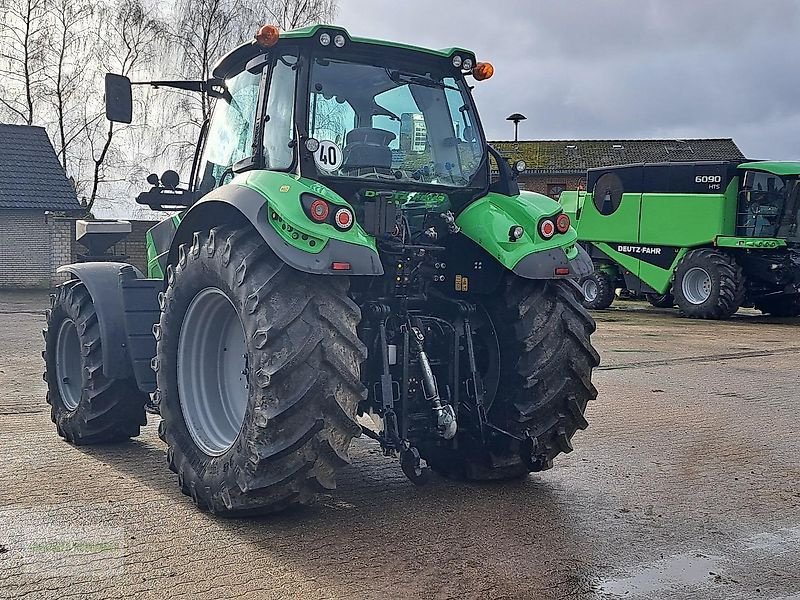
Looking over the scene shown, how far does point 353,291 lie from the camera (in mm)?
5047

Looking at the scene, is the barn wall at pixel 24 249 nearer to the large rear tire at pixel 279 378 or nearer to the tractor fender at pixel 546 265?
the large rear tire at pixel 279 378

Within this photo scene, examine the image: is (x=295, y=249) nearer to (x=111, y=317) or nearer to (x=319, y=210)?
(x=319, y=210)

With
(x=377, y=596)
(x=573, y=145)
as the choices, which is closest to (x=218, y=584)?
(x=377, y=596)

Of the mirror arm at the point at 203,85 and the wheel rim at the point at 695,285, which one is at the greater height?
the mirror arm at the point at 203,85

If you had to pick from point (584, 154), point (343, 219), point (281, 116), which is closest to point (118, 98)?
point (281, 116)

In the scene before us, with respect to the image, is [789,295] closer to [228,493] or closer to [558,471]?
[558,471]

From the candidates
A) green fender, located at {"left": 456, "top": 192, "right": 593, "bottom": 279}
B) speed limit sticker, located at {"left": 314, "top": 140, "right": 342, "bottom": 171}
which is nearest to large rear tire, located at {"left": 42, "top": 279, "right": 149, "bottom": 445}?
speed limit sticker, located at {"left": 314, "top": 140, "right": 342, "bottom": 171}

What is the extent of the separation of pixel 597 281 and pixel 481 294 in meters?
15.2

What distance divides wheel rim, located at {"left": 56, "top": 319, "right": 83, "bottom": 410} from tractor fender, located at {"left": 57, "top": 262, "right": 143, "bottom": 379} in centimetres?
64

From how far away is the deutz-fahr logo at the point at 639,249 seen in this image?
19.1 metres

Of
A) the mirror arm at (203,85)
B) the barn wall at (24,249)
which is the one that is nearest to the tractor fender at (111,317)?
the mirror arm at (203,85)

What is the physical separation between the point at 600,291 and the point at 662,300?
4.19 ft

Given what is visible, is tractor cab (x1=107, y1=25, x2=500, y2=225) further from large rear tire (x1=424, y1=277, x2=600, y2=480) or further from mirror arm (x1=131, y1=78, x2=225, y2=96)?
large rear tire (x1=424, y1=277, x2=600, y2=480)

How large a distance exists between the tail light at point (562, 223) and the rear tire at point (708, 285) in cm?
1313
